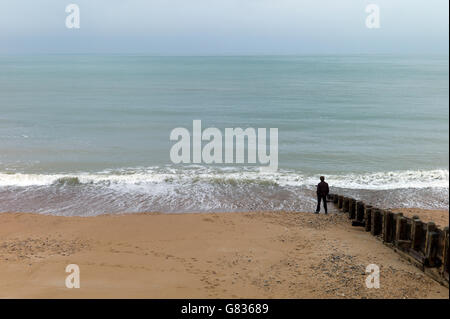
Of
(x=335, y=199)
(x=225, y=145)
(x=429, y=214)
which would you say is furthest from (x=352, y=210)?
(x=225, y=145)

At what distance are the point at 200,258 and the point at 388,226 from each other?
17.8 feet

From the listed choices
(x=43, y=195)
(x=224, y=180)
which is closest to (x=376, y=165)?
(x=224, y=180)

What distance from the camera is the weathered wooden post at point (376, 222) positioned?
14.7m

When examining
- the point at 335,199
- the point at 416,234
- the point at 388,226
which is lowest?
the point at 335,199

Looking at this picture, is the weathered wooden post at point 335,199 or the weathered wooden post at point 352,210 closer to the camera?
the weathered wooden post at point 352,210

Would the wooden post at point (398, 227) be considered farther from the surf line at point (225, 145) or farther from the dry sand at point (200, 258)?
the surf line at point (225, 145)

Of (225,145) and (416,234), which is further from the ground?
(416,234)

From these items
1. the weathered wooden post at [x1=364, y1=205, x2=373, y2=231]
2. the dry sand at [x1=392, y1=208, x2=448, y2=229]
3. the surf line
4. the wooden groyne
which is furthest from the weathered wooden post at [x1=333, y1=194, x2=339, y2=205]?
the surf line

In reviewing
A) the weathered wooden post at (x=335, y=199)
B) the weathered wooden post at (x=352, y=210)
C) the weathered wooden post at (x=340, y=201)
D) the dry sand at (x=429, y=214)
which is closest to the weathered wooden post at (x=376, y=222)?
the weathered wooden post at (x=352, y=210)

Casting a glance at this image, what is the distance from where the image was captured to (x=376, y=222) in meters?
14.8

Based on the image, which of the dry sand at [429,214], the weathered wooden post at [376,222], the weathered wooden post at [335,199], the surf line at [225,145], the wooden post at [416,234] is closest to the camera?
the wooden post at [416,234]

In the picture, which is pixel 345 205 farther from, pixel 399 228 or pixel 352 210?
pixel 399 228

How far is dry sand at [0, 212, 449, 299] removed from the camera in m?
10.5

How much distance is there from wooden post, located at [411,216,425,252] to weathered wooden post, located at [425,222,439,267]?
0.62 m
